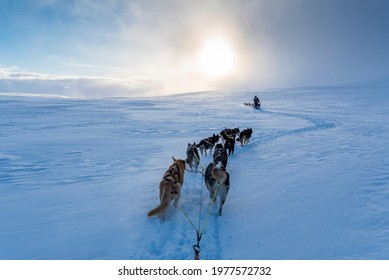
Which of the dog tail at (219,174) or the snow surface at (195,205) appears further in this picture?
the dog tail at (219,174)

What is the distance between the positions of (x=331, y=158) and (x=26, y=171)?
825 cm

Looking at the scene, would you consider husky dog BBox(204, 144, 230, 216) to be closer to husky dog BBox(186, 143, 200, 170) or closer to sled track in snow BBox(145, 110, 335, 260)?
sled track in snow BBox(145, 110, 335, 260)

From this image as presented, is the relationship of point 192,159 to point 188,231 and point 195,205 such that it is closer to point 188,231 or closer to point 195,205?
point 195,205

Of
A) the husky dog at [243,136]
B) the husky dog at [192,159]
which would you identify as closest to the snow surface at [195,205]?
the husky dog at [192,159]

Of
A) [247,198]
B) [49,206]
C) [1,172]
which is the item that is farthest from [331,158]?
[1,172]

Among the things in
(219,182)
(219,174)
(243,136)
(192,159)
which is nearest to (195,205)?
(219,182)

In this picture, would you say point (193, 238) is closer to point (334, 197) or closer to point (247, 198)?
point (247, 198)

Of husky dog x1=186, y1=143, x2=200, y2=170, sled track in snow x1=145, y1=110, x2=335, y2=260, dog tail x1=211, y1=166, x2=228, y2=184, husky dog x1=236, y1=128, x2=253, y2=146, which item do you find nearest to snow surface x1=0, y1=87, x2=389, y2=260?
sled track in snow x1=145, y1=110, x2=335, y2=260

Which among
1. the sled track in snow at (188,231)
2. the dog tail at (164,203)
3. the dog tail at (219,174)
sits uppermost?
the dog tail at (219,174)

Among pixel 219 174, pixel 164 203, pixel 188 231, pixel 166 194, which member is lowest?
pixel 188 231

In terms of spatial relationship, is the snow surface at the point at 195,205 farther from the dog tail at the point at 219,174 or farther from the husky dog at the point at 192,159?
the dog tail at the point at 219,174

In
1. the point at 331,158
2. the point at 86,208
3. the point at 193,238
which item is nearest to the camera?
the point at 193,238
